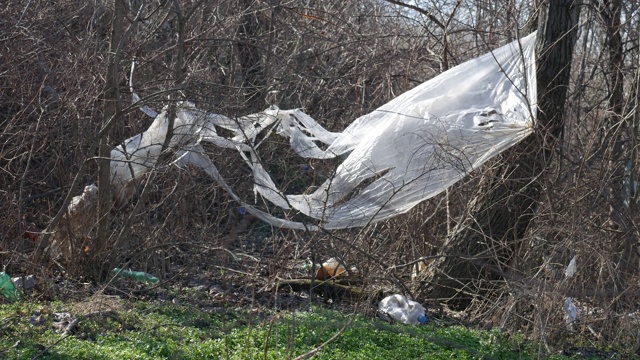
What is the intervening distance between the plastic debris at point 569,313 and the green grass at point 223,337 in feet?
1.17

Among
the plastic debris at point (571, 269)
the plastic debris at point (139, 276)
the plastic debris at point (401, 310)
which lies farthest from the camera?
the plastic debris at point (139, 276)

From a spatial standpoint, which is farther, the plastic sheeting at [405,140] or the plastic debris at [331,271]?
the plastic debris at [331,271]

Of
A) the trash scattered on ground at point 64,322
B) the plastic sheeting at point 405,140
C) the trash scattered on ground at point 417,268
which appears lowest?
the trash scattered on ground at point 417,268

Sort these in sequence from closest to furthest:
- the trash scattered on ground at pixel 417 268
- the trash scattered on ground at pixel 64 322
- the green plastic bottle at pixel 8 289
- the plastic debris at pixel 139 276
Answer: the trash scattered on ground at pixel 64 322 → the green plastic bottle at pixel 8 289 → the plastic debris at pixel 139 276 → the trash scattered on ground at pixel 417 268

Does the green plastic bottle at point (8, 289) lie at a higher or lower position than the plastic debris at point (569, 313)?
higher

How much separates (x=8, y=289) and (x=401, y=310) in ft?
9.50

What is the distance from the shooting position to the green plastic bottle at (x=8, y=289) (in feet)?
20.2

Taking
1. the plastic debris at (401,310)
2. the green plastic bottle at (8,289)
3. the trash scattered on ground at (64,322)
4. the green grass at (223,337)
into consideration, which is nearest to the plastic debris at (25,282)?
the green plastic bottle at (8,289)

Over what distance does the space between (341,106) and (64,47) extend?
309cm

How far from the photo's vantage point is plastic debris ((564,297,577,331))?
5.92m

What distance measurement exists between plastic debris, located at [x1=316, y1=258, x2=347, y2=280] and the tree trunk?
736mm

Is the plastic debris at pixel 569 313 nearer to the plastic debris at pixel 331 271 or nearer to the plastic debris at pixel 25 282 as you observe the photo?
the plastic debris at pixel 331 271

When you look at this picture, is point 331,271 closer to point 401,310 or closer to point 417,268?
point 417,268

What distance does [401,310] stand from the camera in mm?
6578
